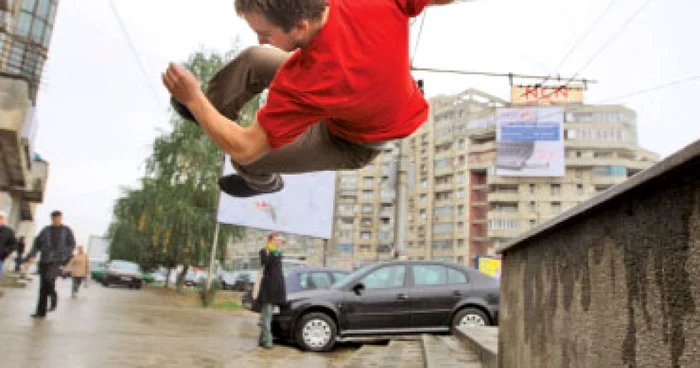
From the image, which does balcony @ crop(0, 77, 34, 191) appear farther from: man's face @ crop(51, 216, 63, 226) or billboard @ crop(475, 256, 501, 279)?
billboard @ crop(475, 256, 501, 279)

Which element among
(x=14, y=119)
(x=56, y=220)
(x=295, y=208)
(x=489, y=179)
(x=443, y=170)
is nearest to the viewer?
(x=56, y=220)

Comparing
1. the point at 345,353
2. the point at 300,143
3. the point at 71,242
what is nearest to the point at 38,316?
the point at 71,242

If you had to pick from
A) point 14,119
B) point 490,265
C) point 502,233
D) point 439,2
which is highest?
point 502,233

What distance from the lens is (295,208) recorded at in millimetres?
21438

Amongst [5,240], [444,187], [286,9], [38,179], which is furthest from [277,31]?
[444,187]

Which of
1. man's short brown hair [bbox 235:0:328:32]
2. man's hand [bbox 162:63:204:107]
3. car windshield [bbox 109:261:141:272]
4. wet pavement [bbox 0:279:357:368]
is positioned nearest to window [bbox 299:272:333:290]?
wet pavement [bbox 0:279:357:368]

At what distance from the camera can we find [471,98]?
290 feet

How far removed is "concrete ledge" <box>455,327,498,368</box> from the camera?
503 cm

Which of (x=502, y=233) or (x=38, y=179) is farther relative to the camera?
(x=502, y=233)

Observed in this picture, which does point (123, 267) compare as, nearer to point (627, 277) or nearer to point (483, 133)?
point (627, 277)

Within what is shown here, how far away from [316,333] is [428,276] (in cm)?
217

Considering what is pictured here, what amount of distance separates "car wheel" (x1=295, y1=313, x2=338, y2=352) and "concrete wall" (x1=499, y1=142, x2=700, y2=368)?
6483 millimetres

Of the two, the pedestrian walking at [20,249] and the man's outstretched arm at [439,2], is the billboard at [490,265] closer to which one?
the pedestrian walking at [20,249]

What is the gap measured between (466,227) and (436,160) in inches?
516
